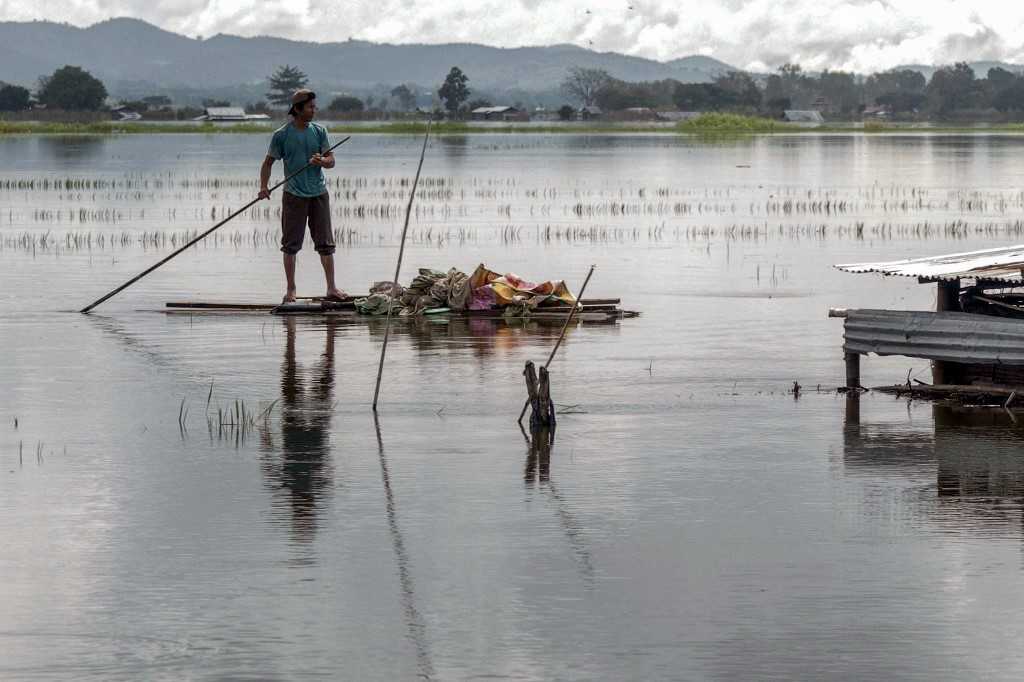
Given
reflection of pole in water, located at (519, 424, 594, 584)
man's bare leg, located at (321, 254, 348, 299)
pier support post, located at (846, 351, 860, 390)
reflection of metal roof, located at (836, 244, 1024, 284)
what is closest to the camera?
reflection of pole in water, located at (519, 424, 594, 584)

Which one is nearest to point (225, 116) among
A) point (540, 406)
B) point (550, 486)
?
point (540, 406)

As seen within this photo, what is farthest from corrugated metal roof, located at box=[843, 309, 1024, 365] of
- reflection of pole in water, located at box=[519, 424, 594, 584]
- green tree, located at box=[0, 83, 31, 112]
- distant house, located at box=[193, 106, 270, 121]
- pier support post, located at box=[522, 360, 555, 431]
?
distant house, located at box=[193, 106, 270, 121]

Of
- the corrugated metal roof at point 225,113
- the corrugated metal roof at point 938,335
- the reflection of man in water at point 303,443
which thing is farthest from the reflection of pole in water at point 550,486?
the corrugated metal roof at point 225,113

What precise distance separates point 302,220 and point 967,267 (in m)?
6.75

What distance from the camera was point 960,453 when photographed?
10.7m

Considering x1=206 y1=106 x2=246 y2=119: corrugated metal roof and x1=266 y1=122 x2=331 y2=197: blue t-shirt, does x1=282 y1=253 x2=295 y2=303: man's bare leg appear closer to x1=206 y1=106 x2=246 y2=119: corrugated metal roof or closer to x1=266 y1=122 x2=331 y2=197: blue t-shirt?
x1=266 y1=122 x2=331 y2=197: blue t-shirt

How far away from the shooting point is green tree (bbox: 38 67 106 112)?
170 metres

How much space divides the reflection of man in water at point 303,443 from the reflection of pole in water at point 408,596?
352mm

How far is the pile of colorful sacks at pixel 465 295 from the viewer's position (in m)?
16.8

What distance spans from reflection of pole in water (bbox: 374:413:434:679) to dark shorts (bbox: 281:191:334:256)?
302 inches

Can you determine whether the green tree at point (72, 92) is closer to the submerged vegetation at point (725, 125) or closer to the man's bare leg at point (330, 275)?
the submerged vegetation at point (725, 125)

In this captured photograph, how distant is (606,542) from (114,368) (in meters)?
6.51

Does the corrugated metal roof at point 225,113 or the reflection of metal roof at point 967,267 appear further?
the corrugated metal roof at point 225,113

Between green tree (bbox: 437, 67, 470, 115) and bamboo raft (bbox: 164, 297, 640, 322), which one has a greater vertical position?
green tree (bbox: 437, 67, 470, 115)
